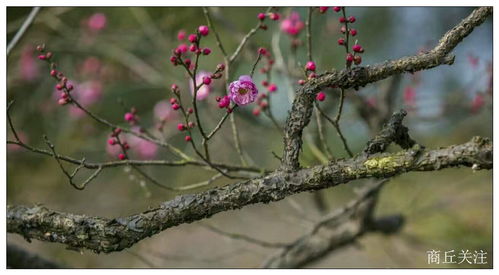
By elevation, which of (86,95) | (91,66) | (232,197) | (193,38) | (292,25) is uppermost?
(91,66)

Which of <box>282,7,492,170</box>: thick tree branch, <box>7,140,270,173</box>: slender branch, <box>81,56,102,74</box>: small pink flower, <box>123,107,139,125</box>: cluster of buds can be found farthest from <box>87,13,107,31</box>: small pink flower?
<box>282,7,492,170</box>: thick tree branch

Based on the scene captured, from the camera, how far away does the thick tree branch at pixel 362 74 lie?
4.14 feet

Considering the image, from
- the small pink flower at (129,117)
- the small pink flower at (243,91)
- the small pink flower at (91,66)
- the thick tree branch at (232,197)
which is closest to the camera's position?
the thick tree branch at (232,197)

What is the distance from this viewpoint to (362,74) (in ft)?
4.31

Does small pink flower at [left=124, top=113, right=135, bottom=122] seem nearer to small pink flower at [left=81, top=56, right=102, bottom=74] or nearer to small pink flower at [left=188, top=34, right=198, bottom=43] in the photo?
small pink flower at [left=188, top=34, right=198, bottom=43]

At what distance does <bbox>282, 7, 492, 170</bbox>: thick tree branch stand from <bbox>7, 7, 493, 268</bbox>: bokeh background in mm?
1405

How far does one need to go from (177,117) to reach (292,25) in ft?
3.94

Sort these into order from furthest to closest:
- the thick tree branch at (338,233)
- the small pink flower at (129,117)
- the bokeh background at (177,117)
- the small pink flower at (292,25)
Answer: the bokeh background at (177,117)
the thick tree branch at (338,233)
the small pink flower at (292,25)
the small pink flower at (129,117)

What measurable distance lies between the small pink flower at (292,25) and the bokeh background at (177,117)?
12.4 inches

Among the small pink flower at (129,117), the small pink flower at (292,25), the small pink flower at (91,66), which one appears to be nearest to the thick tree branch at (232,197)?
the small pink flower at (129,117)

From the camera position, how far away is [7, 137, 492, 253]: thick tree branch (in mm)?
1190

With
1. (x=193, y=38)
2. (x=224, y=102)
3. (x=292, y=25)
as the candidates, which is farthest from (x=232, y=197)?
(x=292, y=25)

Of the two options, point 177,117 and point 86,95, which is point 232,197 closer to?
point 177,117

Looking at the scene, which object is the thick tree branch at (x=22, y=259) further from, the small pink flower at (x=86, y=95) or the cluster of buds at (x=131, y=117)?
the small pink flower at (x=86, y=95)
